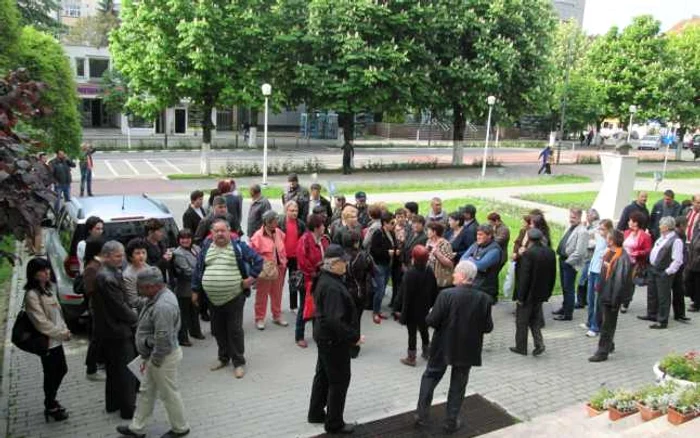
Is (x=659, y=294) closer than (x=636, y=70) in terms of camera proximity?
Yes

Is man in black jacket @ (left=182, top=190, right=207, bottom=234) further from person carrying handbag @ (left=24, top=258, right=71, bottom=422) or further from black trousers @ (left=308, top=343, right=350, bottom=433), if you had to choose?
black trousers @ (left=308, top=343, right=350, bottom=433)

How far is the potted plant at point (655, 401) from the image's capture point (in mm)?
5727

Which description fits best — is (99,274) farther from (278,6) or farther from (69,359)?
(278,6)

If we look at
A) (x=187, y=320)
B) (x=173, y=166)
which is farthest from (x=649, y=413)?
(x=173, y=166)

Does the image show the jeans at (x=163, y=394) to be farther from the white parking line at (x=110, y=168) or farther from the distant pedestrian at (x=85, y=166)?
the white parking line at (x=110, y=168)

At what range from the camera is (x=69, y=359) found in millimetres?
7617

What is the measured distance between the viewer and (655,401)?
228 inches

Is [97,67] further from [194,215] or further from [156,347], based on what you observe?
[156,347]

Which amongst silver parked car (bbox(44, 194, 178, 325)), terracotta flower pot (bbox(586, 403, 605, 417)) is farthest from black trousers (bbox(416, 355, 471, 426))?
silver parked car (bbox(44, 194, 178, 325))

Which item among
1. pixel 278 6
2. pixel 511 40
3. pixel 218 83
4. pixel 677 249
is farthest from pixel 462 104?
pixel 677 249

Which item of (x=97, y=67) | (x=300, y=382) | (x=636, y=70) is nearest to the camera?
(x=300, y=382)

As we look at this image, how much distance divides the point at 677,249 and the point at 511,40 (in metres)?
23.7

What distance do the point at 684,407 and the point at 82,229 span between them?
726 cm

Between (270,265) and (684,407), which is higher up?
(270,265)
